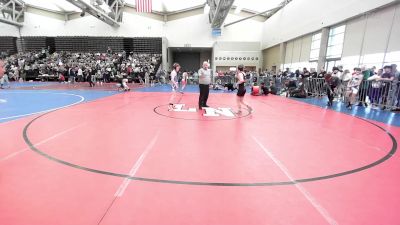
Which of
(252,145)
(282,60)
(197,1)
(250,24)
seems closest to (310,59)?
(282,60)

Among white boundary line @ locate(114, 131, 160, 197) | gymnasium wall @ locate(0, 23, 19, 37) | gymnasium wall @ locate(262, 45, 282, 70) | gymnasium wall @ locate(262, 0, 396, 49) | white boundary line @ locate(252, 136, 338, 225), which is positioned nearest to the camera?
white boundary line @ locate(252, 136, 338, 225)

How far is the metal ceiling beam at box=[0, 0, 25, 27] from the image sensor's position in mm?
28663

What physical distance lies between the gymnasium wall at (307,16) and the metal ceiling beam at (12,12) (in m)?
30.9

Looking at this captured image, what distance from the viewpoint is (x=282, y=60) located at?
24.8 meters

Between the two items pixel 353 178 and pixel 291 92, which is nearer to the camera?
pixel 353 178

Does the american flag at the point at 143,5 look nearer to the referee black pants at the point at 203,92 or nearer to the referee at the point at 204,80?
the referee at the point at 204,80

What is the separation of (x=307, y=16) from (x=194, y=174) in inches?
789

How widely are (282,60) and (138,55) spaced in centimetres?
1757

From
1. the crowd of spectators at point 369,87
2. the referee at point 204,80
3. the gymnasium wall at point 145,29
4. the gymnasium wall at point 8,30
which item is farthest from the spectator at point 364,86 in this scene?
the gymnasium wall at point 8,30

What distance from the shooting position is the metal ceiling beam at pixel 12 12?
28.7m

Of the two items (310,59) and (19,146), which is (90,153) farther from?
(310,59)

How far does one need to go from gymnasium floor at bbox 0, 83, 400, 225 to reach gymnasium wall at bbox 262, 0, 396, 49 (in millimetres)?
10617

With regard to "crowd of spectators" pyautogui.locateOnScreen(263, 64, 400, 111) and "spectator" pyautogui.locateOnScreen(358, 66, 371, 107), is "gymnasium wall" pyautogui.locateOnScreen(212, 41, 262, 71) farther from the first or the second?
"spectator" pyautogui.locateOnScreen(358, 66, 371, 107)

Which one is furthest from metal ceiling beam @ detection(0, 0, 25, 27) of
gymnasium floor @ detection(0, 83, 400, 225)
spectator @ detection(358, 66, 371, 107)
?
spectator @ detection(358, 66, 371, 107)
